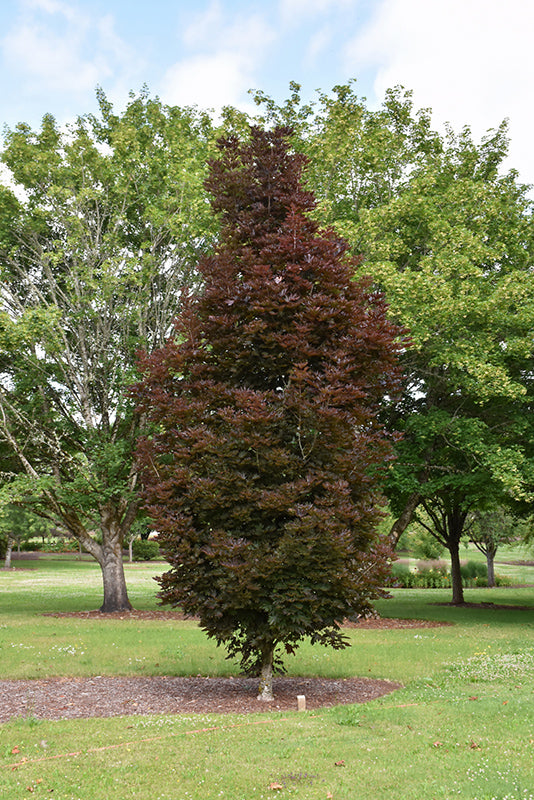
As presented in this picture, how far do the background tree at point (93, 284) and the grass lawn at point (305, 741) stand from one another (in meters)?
8.16

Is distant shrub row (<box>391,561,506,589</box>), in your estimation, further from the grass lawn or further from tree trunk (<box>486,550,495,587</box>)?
the grass lawn

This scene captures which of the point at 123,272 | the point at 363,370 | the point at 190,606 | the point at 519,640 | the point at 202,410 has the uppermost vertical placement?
the point at 123,272

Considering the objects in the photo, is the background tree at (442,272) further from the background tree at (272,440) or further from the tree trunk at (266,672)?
the tree trunk at (266,672)

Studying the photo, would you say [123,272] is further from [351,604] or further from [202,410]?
[351,604]

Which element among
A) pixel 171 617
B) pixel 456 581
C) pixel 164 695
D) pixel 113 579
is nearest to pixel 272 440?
pixel 164 695

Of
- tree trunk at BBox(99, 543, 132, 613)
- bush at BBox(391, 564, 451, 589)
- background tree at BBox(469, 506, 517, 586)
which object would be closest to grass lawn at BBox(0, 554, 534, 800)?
tree trunk at BBox(99, 543, 132, 613)

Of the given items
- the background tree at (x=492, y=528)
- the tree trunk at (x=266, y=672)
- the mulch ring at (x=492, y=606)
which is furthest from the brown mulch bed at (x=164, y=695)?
the background tree at (x=492, y=528)

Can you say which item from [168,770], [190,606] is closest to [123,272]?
[190,606]

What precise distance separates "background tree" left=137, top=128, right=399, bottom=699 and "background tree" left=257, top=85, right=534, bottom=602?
8415 millimetres

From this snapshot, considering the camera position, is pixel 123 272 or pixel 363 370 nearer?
pixel 363 370

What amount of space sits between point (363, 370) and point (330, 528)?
266cm

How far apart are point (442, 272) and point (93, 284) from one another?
1029 centimetres

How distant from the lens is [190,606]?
9.30 m

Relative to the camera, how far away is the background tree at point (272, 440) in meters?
8.86
